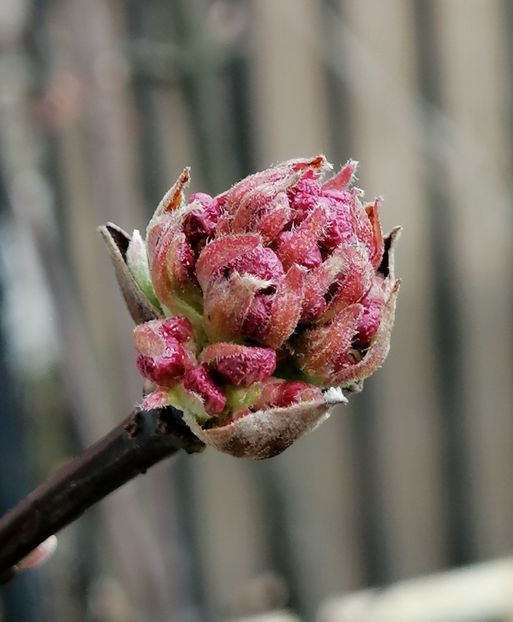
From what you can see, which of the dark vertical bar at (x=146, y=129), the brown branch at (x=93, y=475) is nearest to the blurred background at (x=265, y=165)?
the dark vertical bar at (x=146, y=129)

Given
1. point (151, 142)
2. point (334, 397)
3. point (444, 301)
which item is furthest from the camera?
point (444, 301)

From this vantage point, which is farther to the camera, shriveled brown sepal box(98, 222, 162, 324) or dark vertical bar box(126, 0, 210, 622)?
dark vertical bar box(126, 0, 210, 622)

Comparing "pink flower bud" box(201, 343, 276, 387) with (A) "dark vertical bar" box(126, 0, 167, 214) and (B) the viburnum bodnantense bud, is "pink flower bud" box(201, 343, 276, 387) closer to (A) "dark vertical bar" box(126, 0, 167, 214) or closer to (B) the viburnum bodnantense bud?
(B) the viburnum bodnantense bud

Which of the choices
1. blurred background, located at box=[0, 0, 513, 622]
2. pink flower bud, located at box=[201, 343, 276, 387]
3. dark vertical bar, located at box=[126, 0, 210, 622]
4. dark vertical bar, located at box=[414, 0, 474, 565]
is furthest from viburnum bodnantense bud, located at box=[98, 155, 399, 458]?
dark vertical bar, located at box=[414, 0, 474, 565]

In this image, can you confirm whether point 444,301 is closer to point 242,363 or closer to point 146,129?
point 146,129

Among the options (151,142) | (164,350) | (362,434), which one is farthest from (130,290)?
(362,434)

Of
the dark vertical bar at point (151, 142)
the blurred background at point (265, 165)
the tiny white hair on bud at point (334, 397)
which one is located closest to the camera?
the tiny white hair on bud at point (334, 397)

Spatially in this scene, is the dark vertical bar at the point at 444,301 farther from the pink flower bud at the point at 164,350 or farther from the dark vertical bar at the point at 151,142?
the pink flower bud at the point at 164,350
